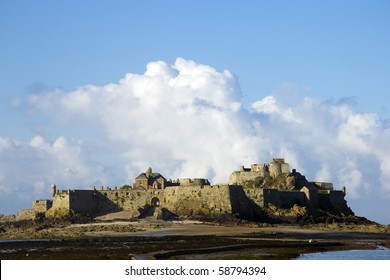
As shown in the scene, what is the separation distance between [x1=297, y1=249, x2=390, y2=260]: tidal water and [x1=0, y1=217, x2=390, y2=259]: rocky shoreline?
1.08 metres

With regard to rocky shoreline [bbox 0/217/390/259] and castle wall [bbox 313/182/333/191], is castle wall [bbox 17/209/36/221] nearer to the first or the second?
rocky shoreline [bbox 0/217/390/259]

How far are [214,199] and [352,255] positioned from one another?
117ft

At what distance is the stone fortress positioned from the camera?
255ft

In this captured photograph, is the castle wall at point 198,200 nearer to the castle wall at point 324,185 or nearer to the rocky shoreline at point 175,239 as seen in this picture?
the rocky shoreline at point 175,239

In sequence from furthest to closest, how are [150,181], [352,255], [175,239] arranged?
1. [150,181]
2. [175,239]
3. [352,255]

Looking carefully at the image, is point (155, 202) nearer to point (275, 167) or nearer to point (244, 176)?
point (244, 176)

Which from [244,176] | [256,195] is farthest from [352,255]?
[244,176]

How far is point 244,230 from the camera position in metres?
64.8

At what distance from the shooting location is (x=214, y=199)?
7788 cm

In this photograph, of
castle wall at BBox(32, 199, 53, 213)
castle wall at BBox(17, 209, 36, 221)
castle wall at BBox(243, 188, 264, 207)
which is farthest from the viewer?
castle wall at BBox(17, 209, 36, 221)

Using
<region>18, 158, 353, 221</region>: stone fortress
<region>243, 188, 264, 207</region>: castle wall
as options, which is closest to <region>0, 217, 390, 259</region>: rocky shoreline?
<region>18, 158, 353, 221</region>: stone fortress
